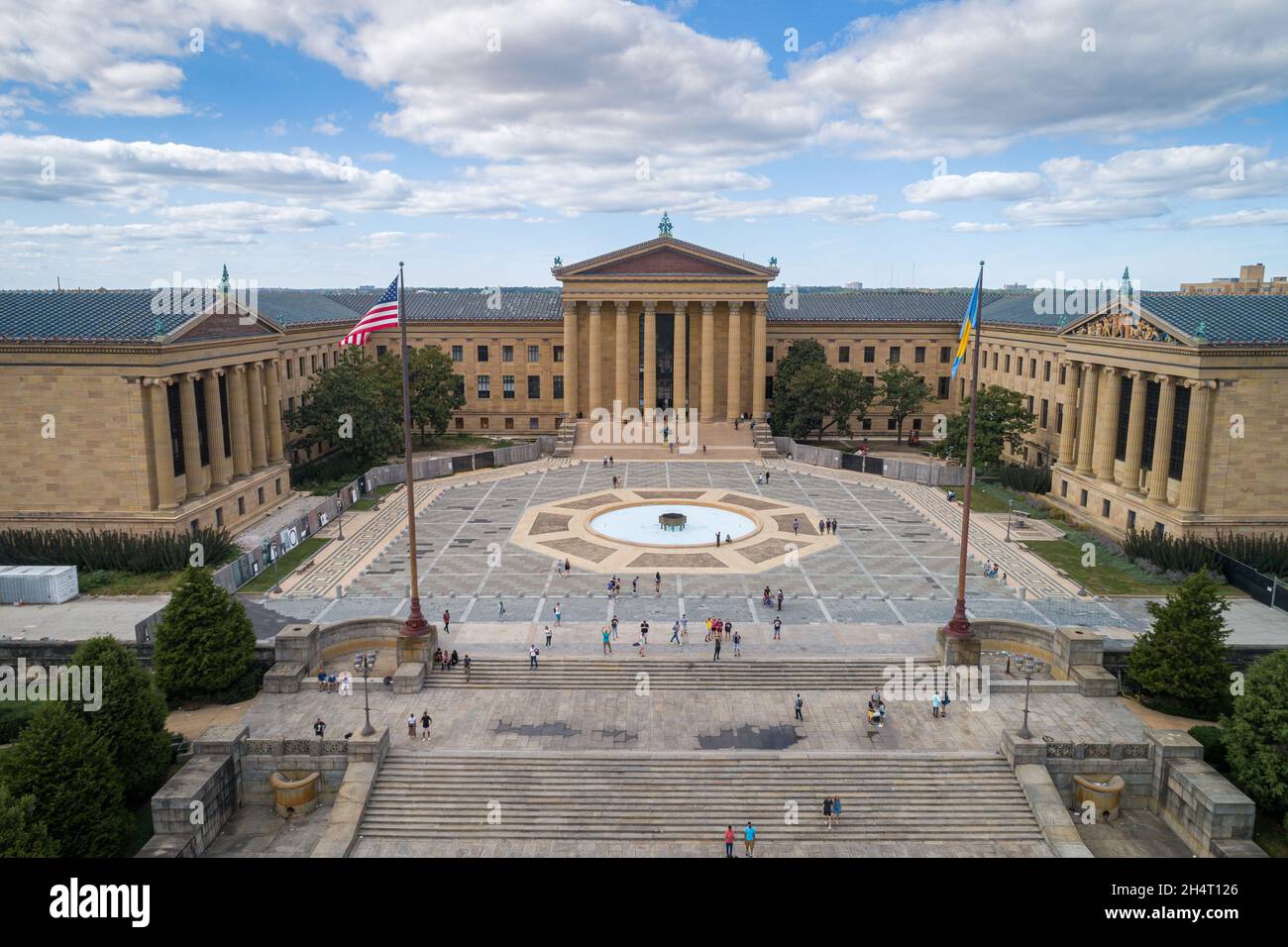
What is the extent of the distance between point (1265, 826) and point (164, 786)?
3533cm

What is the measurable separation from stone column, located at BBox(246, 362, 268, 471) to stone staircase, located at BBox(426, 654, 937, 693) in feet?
117

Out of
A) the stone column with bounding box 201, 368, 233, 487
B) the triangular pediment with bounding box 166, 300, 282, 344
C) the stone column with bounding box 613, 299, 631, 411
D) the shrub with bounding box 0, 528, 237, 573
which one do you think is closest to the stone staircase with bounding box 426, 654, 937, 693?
the shrub with bounding box 0, 528, 237, 573

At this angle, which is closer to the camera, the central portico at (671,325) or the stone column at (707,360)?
the central portico at (671,325)

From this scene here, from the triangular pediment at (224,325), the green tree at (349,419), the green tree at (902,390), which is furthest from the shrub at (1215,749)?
the green tree at (349,419)

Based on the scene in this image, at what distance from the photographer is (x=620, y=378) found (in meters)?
96.6

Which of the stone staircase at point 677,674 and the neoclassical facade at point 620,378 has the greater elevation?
the neoclassical facade at point 620,378

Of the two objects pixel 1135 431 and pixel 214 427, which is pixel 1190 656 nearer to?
pixel 1135 431

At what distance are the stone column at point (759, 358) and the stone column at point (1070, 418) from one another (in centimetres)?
3383

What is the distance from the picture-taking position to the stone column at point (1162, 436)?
2179 inches

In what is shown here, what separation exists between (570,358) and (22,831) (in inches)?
3022

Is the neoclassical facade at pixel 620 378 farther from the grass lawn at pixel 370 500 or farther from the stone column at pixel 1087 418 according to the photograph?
the grass lawn at pixel 370 500

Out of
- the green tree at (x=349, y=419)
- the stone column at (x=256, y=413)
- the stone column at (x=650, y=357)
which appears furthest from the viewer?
the stone column at (x=650, y=357)

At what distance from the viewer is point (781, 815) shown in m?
29.7

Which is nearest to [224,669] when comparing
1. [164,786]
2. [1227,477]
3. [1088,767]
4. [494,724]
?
[164,786]
